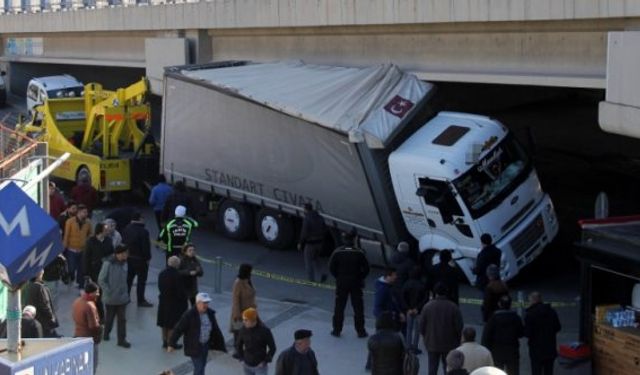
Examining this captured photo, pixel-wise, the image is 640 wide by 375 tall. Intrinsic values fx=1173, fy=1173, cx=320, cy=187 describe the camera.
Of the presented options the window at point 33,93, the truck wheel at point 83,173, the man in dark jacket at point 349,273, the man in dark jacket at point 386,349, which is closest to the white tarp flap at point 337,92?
the man in dark jacket at point 349,273

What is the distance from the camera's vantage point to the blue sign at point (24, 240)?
5805 mm

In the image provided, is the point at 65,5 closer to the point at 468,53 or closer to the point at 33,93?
the point at 33,93

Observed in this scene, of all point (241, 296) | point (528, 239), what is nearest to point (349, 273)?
point (241, 296)

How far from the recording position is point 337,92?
19734 millimetres

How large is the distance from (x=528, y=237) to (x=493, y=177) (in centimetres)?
106

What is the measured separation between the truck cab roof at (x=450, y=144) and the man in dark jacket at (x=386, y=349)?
6.38 metres

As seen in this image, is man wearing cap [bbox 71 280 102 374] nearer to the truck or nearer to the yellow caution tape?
the yellow caution tape

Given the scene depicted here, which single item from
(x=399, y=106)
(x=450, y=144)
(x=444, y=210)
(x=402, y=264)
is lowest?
(x=402, y=264)

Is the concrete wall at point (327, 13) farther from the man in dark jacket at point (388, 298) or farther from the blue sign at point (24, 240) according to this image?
the blue sign at point (24, 240)

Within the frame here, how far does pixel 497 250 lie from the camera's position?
1645cm

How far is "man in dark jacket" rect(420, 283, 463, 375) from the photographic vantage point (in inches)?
495

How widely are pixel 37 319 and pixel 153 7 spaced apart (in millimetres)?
16892

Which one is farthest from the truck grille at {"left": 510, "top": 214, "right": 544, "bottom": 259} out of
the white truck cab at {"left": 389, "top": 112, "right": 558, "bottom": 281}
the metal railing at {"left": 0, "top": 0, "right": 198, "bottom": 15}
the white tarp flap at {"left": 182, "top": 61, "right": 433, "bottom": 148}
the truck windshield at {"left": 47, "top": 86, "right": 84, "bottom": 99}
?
the truck windshield at {"left": 47, "top": 86, "right": 84, "bottom": 99}

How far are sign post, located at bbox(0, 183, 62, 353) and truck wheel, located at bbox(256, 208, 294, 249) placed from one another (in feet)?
47.4
